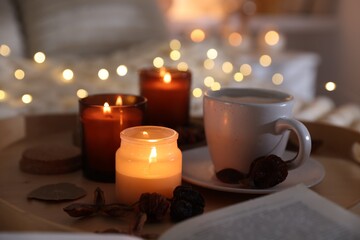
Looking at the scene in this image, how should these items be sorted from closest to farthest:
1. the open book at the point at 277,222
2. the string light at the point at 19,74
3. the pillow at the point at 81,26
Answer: the open book at the point at 277,222
the string light at the point at 19,74
the pillow at the point at 81,26

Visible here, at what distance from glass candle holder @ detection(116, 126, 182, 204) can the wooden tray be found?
4 centimetres

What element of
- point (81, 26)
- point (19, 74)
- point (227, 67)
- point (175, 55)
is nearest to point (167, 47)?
point (175, 55)

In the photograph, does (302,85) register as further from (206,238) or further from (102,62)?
(206,238)

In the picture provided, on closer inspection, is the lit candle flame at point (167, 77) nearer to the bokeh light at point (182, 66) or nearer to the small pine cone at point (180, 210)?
the small pine cone at point (180, 210)

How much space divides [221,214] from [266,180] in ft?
0.43

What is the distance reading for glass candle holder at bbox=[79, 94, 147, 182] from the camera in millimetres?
701

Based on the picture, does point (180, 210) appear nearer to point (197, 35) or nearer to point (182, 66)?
point (182, 66)

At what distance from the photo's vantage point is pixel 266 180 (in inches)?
25.7

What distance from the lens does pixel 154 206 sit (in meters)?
0.59

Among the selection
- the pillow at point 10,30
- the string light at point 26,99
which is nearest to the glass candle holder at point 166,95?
the string light at point 26,99

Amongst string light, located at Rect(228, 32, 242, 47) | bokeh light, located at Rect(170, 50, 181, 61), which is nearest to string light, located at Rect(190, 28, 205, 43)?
string light, located at Rect(228, 32, 242, 47)

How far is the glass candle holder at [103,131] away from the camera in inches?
27.6

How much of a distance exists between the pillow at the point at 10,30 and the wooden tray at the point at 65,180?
951 mm

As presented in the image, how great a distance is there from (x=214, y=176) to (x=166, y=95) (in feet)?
0.77
